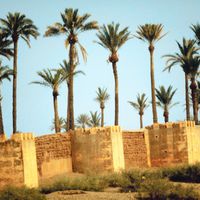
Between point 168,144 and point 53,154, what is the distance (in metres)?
7.28

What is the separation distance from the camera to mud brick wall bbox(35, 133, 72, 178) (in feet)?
74.7

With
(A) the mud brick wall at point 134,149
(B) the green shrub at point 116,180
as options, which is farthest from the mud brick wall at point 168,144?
(B) the green shrub at point 116,180

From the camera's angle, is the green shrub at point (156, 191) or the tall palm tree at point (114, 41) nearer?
the green shrub at point (156, 191)

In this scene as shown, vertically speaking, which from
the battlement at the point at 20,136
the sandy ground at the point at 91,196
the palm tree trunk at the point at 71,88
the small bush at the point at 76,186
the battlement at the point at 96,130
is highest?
the palm tree trunk at the point at 71,88

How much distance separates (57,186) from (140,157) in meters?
9.67

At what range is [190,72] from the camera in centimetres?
3959

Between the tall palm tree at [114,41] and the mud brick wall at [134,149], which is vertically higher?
the tall palm tree at [114,41]

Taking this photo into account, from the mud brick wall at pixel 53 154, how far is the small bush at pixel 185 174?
5.25 m

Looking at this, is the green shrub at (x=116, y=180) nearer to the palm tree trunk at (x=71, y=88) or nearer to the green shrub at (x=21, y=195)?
the green shrub at (x=21, y=195)

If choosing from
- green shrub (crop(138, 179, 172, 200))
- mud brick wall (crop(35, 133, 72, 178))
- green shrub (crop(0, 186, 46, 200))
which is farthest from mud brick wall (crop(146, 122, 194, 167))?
green shrub (crop(0, 186, 46, 200))

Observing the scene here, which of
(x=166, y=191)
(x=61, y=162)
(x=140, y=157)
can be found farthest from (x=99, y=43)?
(x=166, y=191)

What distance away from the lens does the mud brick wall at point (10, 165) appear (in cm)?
1838

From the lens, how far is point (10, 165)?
18469mm

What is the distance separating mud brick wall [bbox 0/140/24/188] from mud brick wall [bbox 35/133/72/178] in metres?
3.96
